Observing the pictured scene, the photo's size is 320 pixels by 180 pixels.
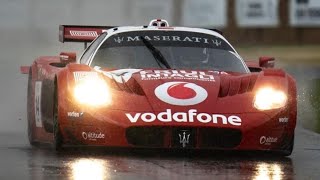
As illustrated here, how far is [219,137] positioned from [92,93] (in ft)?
3.38

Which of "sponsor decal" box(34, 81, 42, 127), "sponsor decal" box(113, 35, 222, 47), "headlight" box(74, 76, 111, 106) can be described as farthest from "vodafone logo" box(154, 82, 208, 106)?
"sponsor decal" box(34, 81, 42, 127)

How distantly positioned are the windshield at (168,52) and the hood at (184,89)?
24.6 inches

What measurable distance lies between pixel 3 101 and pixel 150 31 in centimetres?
511

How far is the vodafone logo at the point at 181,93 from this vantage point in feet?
30.2

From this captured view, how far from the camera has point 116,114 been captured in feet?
29.9

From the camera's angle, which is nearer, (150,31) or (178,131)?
(178,131)

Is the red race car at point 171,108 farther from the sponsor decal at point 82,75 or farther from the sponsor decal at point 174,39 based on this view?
the sponsor decal at point 174,39

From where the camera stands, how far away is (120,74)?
9.77 metres

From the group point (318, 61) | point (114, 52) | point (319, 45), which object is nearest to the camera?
point (114, 52)

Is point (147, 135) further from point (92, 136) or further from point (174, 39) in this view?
point (174, 39)

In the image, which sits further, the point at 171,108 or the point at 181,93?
the point at 181,93

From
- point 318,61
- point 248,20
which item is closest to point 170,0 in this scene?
point 248,20

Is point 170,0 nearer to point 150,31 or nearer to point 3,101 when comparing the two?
point 3,101

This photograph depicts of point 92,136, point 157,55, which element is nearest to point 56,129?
point 92,136
